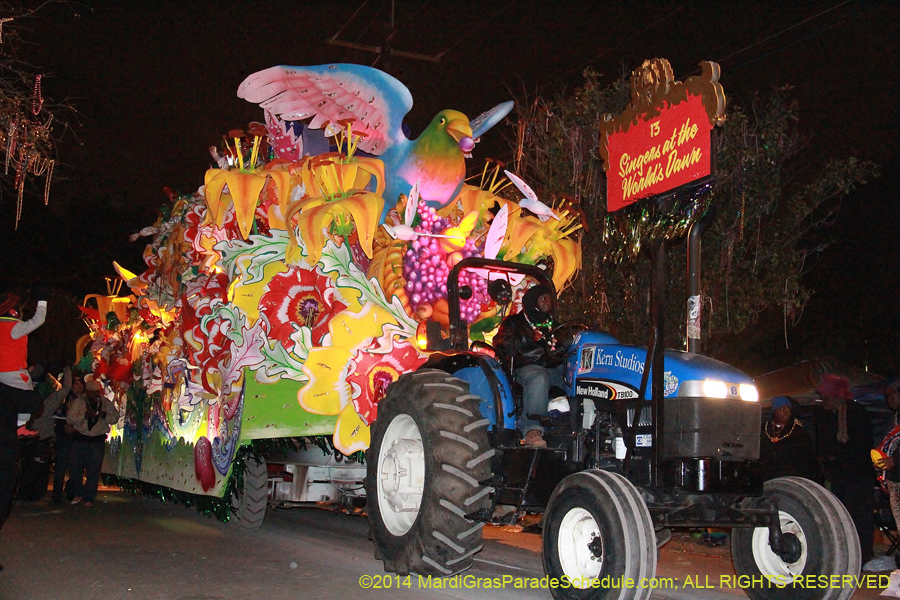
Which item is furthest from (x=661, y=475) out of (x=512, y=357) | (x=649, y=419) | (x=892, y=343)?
(x=892, y=343)

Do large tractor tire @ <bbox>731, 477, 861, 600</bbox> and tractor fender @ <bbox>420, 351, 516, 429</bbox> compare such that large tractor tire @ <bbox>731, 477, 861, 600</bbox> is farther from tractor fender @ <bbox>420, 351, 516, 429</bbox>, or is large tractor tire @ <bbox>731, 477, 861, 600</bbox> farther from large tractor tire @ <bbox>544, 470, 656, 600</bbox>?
tractor fender @ <bbox>420, 351, 516, 429</bbox>

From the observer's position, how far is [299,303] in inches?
328

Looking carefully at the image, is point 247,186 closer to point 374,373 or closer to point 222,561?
point 374,373

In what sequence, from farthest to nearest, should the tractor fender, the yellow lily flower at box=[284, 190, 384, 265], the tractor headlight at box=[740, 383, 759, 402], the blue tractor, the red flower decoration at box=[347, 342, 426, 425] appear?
the yellow lily flower at box=[284, 190, 384, 265] → the red flower decoration at box=[347, 342, 426, 425] → the tractor fender → the tractor headlight at box=[740, 383, 759, 402] → the blue tractor

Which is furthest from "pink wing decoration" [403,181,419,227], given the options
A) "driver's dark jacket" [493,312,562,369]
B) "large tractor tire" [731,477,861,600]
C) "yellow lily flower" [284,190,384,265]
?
"large tractor tire" [731,477,861,600]

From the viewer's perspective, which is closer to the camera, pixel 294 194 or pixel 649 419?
pixel 649 419

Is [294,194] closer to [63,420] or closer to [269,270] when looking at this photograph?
[269,270]

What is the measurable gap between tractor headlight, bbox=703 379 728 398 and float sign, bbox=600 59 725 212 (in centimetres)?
121

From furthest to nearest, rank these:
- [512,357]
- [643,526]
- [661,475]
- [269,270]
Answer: [269,270]
[512,357]
[661,475]
[643,526]

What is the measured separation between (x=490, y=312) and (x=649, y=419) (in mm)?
3865

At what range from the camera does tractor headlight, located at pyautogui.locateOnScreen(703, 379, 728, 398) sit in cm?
510

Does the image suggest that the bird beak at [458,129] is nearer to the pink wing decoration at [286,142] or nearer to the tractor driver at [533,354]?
the pink wing decoration at [286,142]

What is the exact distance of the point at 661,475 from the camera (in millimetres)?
5066

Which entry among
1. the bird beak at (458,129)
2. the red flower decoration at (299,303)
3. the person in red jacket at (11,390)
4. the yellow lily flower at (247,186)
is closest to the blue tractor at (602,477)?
the red flower decoration at (299,303)
